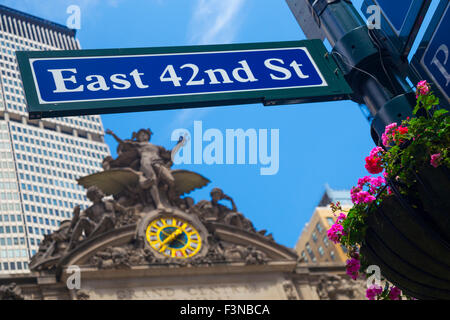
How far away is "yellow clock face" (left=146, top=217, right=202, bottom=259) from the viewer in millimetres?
23641

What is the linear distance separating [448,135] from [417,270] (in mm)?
823

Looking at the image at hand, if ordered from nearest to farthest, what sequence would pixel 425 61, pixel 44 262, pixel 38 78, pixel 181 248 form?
pixel 425 61 → pixel 38 78 → pixel 44 262 → pixel 181 248

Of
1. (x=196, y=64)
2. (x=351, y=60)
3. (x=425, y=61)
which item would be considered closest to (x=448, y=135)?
(x=425, y=61)

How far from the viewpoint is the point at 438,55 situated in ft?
14.2

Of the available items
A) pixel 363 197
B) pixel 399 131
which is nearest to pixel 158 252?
pixel 363 197

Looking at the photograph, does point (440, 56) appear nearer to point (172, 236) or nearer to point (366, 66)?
point (366, 66)

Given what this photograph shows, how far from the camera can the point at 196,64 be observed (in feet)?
17.3

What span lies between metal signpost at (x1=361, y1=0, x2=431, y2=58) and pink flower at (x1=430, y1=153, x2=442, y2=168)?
40.2 inches

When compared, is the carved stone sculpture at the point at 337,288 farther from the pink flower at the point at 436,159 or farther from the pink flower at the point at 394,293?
the pink flower at the point at 436,159

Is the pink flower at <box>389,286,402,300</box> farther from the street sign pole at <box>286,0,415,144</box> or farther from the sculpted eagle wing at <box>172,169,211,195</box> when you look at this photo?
the sculpted eagle wing at <box>172,169,211,195</box>

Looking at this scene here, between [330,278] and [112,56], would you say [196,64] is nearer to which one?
[112,56]

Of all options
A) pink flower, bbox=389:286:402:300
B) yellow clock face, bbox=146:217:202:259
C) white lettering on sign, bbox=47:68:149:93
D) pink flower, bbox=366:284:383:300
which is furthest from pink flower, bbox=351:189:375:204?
yellow clock face, bbox=146:217:202:259

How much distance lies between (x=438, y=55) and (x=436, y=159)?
2.57 ft
